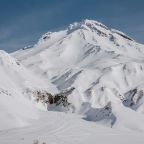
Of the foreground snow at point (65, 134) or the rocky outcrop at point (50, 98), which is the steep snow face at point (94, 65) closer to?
the rocky outcrop at point (50, 98)

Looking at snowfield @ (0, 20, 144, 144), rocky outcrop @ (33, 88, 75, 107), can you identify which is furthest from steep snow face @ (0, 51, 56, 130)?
rocky outcrop @ (33, 88, 75, 107)

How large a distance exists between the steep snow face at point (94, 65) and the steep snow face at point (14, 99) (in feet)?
32.0

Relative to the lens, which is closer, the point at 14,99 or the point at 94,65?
the point at 14,99

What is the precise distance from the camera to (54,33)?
154 m

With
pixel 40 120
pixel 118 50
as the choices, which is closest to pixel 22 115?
pixel 40 120

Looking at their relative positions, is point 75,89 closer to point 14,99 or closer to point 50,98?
point 50,98

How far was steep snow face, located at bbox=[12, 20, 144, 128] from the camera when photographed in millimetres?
84400

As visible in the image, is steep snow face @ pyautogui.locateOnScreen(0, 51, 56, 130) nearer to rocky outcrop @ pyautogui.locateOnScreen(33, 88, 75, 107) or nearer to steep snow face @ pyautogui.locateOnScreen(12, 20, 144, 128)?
rocky outcrop @ pyautogui.locateOnScreen(33, 88, 75, 107)

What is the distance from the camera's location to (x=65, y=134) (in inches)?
1871

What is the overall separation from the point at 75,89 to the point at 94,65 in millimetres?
22145

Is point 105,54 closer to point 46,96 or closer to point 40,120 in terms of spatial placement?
point 46,96

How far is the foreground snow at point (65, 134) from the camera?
140ft

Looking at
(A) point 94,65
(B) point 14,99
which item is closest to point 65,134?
(B) point 14,99

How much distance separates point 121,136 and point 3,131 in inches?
557
